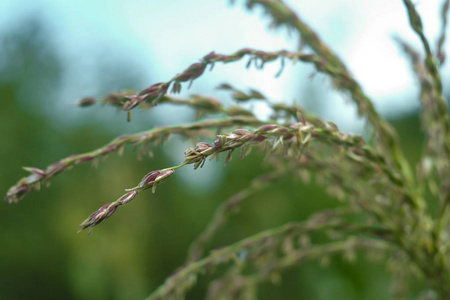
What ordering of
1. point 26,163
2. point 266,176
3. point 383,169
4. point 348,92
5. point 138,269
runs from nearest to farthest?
point 383,169 < point 348,92 < point 266,176 < point 138,269 < point 26,163

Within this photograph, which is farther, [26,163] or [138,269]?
[26,163]

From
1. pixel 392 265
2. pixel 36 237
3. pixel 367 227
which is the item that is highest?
pixel 367 227

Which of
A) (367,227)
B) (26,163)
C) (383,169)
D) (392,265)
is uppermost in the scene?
(383,169)

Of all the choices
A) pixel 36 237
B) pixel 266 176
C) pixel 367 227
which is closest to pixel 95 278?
pixel 36 237

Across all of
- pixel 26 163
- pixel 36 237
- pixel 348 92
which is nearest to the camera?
pixel 348 92

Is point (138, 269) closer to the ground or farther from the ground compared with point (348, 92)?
closer to the ground

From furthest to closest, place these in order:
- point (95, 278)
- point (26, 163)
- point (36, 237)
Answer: point (26, 163) → point (36, 237) → point (95, 278)

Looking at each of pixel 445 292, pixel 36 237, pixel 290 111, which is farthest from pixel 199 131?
pixel 36 237

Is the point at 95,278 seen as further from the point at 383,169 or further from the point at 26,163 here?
the point at 383,169

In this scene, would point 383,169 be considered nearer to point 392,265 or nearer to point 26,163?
point 392,265
